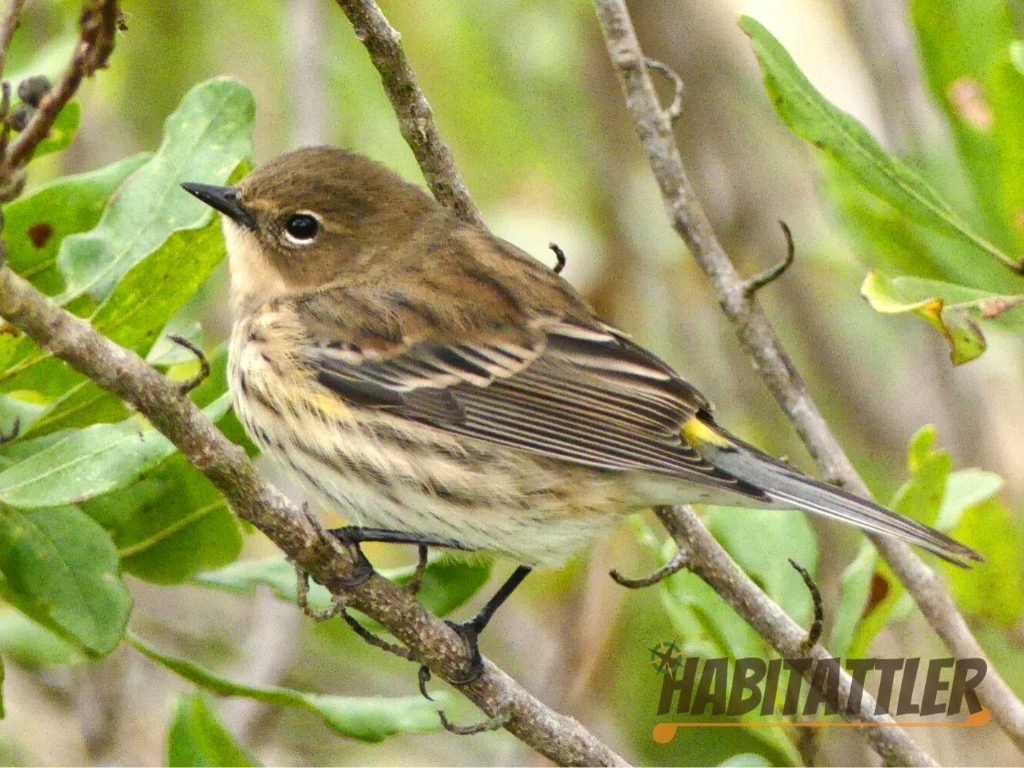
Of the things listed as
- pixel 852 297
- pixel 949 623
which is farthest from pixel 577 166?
pixel 949 623

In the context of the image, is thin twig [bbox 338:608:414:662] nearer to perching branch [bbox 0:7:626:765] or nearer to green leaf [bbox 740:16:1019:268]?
perching branch [bbox 0:7:626:765]

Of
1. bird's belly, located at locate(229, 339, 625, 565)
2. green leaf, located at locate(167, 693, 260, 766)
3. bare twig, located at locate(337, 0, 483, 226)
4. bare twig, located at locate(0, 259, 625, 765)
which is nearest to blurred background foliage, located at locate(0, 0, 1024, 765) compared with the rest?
green leaf, located at locate(167, 693, 260, 766)

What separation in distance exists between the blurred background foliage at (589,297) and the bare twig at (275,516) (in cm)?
25

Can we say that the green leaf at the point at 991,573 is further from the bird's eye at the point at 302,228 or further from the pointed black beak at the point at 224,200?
the pointed black beak at the point at 224,200

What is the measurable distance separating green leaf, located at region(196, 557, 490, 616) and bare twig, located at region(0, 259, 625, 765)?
348mm

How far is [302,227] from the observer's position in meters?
3.97

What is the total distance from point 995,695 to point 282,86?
4367mm

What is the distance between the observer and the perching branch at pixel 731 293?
3.09m

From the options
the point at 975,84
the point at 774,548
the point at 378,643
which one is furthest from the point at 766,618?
the point at 975,84

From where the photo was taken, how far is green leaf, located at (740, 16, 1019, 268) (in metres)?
2.98

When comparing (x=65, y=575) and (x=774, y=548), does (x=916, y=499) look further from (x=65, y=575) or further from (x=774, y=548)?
(x=65, y=575)

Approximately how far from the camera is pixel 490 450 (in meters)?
3.41

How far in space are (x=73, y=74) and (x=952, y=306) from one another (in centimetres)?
186

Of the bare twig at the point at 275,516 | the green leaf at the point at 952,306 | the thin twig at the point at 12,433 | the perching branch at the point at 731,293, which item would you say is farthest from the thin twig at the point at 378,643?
the green leaf at the point at 952,306
